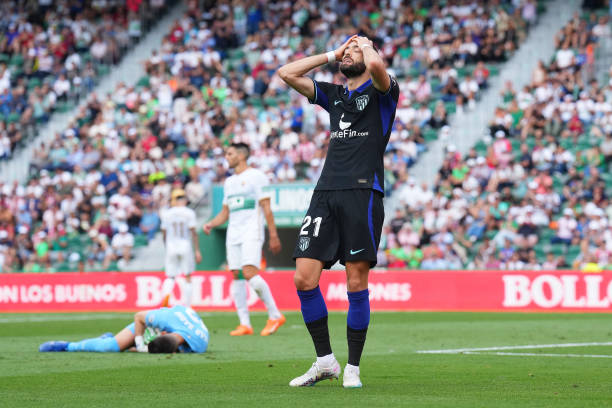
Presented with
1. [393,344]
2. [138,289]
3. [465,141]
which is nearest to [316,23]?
[465,141]

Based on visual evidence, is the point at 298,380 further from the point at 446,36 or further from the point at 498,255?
the point at 446,36

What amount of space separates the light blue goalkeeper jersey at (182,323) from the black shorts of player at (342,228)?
3292 mm

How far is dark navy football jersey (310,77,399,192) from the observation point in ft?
25.5

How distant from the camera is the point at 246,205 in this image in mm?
14406

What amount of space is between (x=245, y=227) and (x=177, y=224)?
4361mm

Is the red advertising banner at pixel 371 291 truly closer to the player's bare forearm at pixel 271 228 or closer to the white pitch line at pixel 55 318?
the white pitch line at pixel 55 318

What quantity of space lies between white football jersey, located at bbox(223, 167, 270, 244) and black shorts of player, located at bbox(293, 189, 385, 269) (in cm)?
652

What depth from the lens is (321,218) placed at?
7707 millimetres

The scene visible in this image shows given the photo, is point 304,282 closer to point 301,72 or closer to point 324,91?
point 324,91

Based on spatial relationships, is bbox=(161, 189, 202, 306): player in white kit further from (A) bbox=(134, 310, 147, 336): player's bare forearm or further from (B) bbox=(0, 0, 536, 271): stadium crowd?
(B) bbox=(0, 0, 536, 271): stadium crowd

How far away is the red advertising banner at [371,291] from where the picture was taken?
2078 cm

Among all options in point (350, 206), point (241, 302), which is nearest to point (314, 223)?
point (350, 206)

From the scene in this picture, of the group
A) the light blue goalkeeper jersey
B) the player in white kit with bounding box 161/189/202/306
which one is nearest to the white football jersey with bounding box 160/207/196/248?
the player in white kit with bounding box 161/189/202/306

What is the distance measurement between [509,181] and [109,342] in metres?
14.3
